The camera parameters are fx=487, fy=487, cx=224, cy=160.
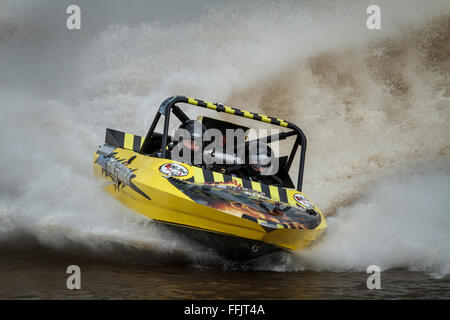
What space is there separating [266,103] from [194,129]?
272 inches

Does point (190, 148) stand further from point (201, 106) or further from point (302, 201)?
point (302, 201)

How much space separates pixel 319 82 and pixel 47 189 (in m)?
8.59

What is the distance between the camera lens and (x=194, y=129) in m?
6.43

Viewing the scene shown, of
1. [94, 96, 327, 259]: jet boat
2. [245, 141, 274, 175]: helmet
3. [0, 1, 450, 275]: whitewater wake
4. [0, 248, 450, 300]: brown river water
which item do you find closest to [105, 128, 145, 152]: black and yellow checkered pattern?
[0, 1, 450, 275]: whitewater wake

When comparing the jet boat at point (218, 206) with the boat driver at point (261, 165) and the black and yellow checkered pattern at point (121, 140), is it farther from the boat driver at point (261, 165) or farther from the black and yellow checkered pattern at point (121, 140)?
the black and yellow checkered pattern at point (121, 140)

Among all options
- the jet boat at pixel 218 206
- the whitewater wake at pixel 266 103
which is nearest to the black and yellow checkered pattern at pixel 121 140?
the whitewater wake at pixel 266 103

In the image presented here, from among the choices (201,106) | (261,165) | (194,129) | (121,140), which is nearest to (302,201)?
(261,165)

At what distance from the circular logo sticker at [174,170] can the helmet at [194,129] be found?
753 millimetres

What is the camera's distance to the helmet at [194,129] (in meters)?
6.37

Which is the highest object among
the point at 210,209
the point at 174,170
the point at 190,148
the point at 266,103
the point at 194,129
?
the point at 266,103

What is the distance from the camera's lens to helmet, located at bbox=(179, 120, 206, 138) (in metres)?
6.37

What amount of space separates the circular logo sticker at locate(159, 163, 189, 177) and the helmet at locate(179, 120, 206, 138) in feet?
2.47

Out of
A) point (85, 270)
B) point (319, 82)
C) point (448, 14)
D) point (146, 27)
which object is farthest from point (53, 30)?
point (85, 270)

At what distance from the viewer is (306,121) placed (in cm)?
1244
